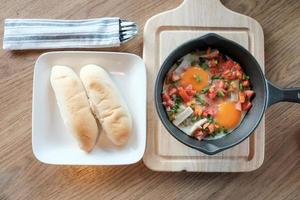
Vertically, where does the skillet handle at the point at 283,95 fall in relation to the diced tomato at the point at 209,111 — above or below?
above

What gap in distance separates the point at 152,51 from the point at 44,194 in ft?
1.41

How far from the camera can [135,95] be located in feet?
3.36

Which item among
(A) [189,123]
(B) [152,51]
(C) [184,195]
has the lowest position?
(C) [184,195]

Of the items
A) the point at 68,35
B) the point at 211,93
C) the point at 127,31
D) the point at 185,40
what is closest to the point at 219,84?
the point at 211,93

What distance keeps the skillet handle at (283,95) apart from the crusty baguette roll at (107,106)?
321 millimetres

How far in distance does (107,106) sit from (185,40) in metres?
0.25

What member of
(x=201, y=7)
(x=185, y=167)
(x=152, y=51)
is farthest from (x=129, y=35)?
(x=185, y=167)

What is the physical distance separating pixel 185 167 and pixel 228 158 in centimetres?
10

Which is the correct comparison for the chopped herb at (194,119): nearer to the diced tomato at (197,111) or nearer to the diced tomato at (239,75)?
the diced tomato at (197,111)

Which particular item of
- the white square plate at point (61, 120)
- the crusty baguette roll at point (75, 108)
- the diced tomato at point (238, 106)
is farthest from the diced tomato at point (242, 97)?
the crusty baguette roll at point (75, 108)

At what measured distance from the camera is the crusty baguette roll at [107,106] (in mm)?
984

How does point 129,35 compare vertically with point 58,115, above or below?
above

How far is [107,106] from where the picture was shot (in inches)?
38.9

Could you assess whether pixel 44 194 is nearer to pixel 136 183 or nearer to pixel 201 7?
pixel 136 183
